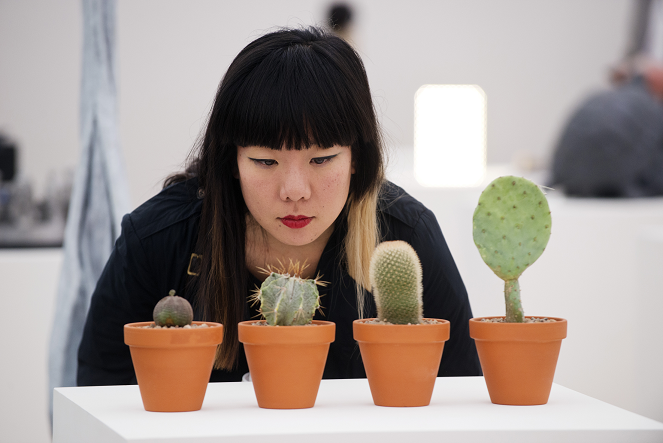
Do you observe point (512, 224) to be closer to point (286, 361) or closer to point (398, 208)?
point (286, 361)

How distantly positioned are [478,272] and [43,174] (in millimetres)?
2837

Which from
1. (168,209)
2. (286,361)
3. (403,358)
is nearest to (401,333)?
(403,358)

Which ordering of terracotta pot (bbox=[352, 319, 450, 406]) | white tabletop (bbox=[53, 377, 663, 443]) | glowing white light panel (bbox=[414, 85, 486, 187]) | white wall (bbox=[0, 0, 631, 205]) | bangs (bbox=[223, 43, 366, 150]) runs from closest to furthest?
white tabletop (bbox=[53, 377, 663, 443]), terracotta pot (bbox=[352, 319, 450, 406]), bangs (bbox=[223, 43, 366, 150]), glowing white light panel (bbox=[414, 85, 486, 187]), white wall (bbox=[0, 0, 631, 205])

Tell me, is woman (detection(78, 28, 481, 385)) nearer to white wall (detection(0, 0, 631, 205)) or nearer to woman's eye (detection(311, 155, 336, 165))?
woman's eye (detection(311, 155, 336, 165))

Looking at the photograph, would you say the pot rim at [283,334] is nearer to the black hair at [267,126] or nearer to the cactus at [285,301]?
the cactus at [285,301]

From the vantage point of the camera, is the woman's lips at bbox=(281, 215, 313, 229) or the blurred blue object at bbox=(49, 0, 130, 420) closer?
the woman's lips at bbox=(281, 215, 313, 229)

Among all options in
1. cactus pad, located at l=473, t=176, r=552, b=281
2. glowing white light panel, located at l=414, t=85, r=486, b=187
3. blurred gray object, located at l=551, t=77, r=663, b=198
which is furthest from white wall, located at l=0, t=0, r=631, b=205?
cactus pad, located at l=473, t=176, r=552, b=281

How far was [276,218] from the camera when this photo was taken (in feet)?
3.32

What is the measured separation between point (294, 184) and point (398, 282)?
240mm

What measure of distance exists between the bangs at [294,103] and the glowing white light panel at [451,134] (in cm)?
226

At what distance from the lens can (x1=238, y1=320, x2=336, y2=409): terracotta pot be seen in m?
0.76

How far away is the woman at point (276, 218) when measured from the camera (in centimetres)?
97

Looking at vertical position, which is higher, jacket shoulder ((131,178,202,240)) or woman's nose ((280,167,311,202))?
woman's nose ((280,167,311,202))

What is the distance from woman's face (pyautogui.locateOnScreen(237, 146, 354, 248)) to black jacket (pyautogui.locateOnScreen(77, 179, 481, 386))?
0.73 feet
